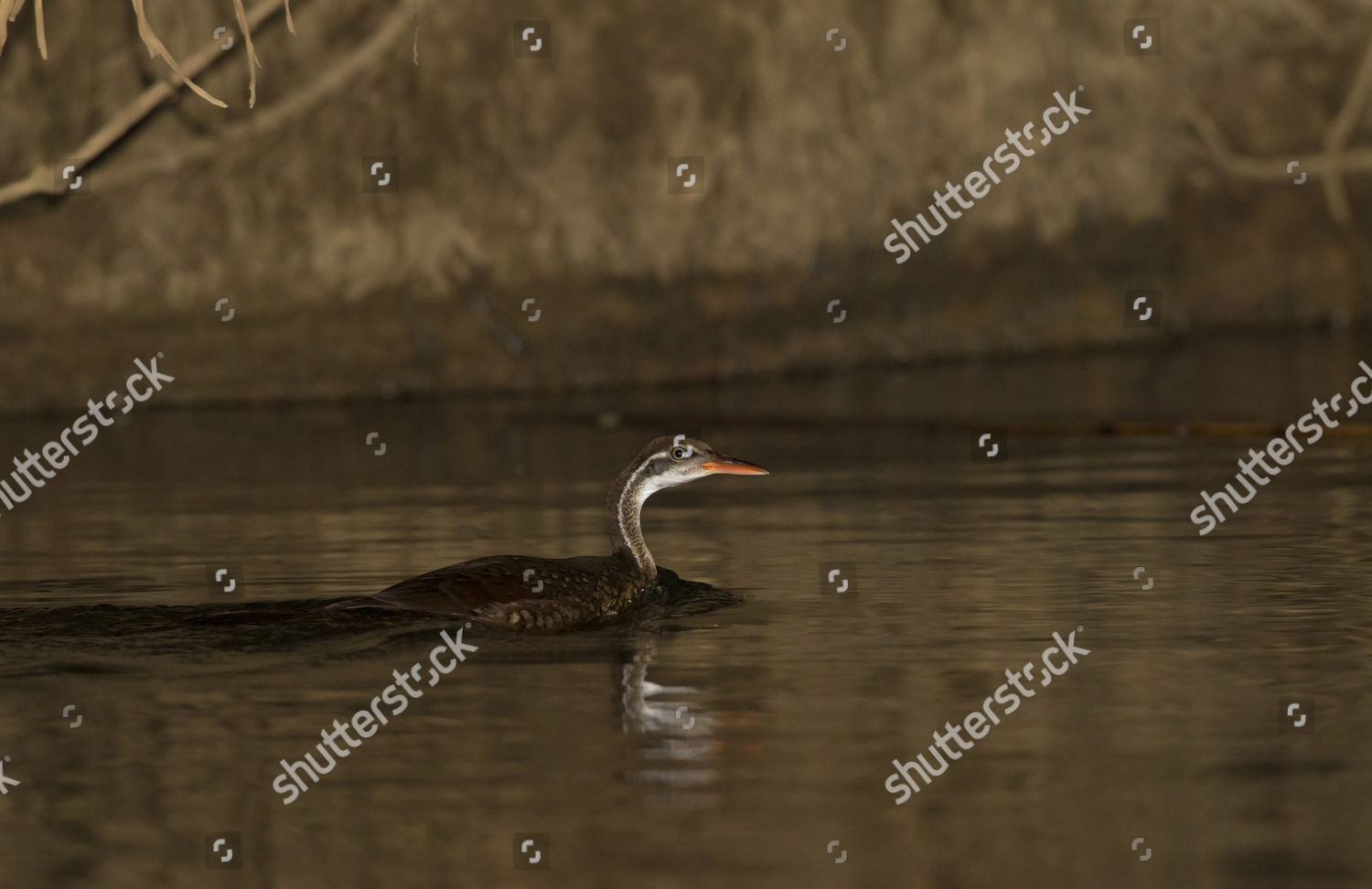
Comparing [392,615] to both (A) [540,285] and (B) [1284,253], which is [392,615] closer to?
→ (A) [540,285]

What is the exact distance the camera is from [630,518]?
10.5 meters

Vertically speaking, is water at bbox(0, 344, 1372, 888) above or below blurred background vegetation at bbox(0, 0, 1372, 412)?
below

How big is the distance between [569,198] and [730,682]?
46.0 feet

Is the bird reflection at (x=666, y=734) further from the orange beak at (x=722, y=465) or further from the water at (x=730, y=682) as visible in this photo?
the orange beak at (x=722, y=465)

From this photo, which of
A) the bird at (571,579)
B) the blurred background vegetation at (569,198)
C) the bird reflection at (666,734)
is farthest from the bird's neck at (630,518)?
the blurred background vegetation at (569,198)

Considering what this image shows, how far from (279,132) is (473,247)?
180 cm

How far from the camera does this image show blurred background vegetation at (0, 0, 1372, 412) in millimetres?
20703

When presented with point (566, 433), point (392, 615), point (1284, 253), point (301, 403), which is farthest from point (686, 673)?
point (1284, 253)

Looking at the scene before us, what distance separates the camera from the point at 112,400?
20469mm

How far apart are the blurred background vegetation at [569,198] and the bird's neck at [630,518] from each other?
1036 cm

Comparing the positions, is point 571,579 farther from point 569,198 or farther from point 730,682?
point 569,198

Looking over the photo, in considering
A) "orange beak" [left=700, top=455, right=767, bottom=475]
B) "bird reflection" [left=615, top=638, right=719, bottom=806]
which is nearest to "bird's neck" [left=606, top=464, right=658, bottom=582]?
"orange beak" [left=700, top=455, right=767, bottom=475]

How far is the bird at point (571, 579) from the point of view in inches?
362

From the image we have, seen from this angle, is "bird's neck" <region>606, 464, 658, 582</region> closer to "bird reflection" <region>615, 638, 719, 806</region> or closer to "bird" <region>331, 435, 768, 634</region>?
"bird" <region>331, 435, 768, 634</region>
